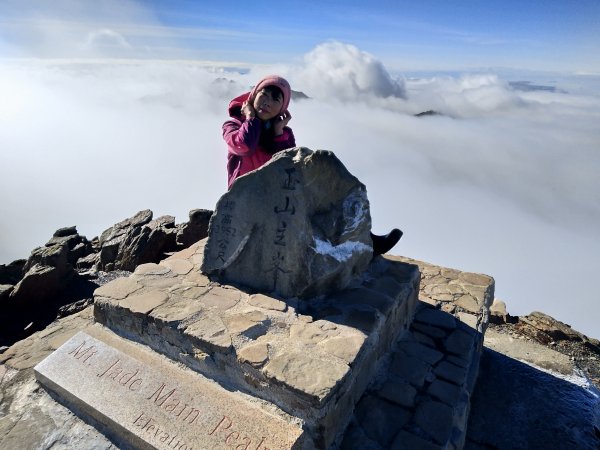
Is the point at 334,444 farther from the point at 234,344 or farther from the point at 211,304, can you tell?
the point at 211,304

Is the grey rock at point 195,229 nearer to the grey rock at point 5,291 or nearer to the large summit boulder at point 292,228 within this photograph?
the grey rock at point 5,291

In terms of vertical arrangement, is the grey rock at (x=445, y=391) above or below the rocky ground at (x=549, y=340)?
above

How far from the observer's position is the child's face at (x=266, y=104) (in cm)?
396

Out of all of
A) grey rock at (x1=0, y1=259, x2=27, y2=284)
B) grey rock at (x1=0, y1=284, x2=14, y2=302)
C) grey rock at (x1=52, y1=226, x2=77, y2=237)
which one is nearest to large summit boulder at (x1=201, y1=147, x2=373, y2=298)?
grey rock at (x1=0, y1=284, x2=14, y2=302)

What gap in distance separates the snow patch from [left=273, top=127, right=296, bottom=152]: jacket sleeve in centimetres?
122

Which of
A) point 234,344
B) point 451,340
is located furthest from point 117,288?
point 451,340

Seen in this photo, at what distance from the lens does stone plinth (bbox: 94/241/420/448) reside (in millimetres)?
2801

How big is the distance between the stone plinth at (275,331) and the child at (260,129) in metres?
1.05

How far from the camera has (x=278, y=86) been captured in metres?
3.95

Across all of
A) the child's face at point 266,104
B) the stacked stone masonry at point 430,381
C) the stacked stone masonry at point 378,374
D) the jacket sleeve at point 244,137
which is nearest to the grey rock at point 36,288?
the stacked stone masonry at point 378,374

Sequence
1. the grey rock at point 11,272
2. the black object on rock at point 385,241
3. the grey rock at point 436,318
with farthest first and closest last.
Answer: the grey rock at point 11,272 → the black object on rock at point 385,241 → the grey rock at point 436,318

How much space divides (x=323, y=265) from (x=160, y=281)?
165 centimetres

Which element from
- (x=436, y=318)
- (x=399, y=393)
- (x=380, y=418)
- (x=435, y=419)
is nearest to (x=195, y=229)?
(x=436, y=318)

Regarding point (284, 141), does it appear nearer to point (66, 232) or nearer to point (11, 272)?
point (11, 272)
